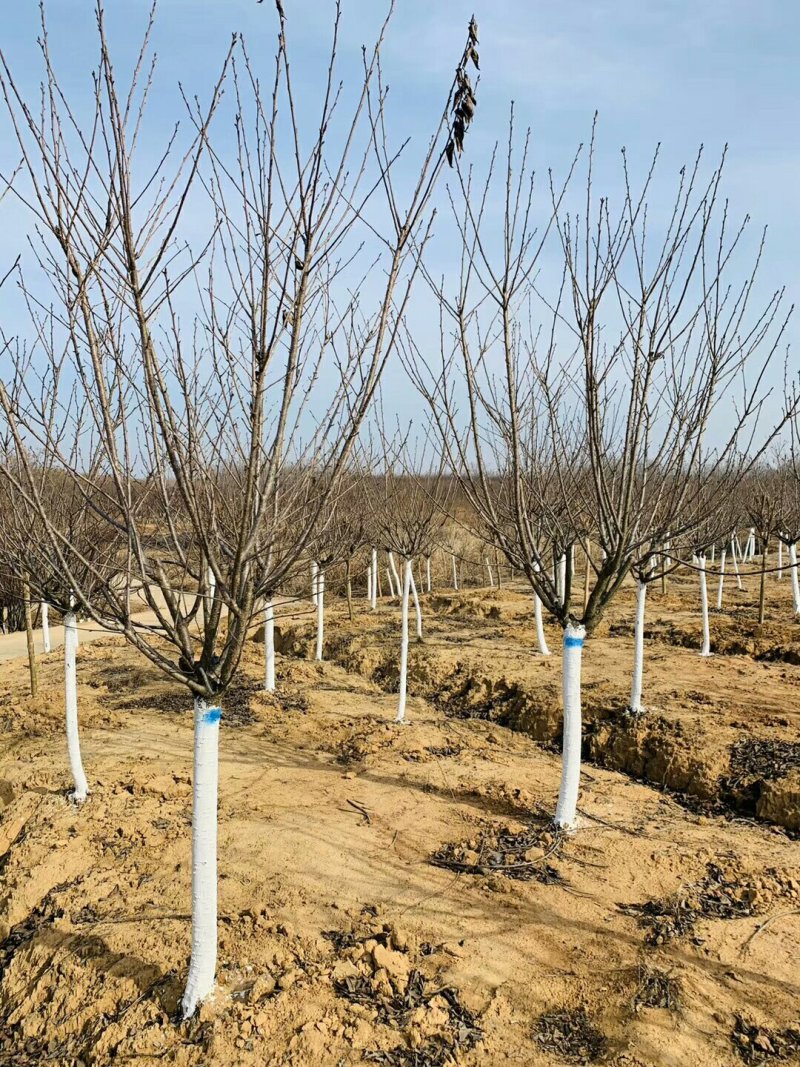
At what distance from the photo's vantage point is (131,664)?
10.6 metres

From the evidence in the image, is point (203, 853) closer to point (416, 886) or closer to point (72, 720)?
point (416, 886)

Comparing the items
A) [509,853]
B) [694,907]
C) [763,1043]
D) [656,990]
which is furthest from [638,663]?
[763,1043]

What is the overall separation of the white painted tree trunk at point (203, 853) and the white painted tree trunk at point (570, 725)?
240 centimetres

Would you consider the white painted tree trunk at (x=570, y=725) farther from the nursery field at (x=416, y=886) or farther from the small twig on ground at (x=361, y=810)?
the small twig on ground at (x=361, y=810)

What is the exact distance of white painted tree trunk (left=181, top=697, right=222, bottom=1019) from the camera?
9.71 ft

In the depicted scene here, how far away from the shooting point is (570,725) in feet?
14.9

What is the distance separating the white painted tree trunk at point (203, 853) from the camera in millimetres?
2961

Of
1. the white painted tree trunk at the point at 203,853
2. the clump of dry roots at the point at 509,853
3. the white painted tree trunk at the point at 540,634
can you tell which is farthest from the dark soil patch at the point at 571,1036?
the white painted tree trunk at the point at 540,634

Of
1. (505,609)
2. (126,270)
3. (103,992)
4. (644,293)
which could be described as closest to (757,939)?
(103,992)

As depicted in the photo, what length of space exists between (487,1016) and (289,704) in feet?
18.5

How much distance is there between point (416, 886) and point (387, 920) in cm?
42

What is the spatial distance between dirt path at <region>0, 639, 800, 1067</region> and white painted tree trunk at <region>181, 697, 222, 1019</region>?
0.55 ft

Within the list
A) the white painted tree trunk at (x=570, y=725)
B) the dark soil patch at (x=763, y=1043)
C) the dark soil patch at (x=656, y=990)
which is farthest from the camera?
the white painted tree trunk at (x=570, y=725)

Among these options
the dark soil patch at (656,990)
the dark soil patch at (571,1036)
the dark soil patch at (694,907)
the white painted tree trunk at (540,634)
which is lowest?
the dark soil patch at (571,1036)
